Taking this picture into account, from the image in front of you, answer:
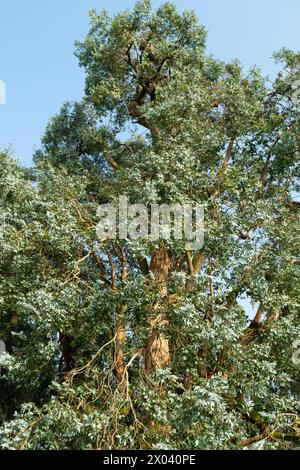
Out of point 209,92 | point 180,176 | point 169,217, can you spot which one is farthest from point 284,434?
point 209,92

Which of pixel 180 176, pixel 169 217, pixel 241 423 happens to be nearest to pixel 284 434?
pixel 241 423

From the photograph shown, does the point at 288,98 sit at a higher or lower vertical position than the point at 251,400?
higher

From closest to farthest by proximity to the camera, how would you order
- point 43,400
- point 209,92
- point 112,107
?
point 43,400 → point 209,92 → point 112,107

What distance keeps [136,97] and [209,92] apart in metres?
2.07

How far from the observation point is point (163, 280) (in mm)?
8578

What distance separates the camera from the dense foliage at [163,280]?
6758 millimetres

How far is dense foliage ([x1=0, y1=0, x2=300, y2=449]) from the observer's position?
22.2 ft

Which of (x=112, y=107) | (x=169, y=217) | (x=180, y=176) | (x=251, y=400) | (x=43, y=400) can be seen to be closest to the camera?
(x=251, y=400)

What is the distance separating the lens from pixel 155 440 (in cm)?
649

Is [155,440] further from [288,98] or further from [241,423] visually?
[288,98]

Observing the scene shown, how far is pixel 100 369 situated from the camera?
810cm

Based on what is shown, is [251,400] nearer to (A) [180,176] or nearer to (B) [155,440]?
(B) [155,440]

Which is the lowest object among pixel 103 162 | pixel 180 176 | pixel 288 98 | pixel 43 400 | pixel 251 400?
pixel 43 400

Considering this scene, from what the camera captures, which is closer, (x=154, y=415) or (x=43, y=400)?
(x=154, y=415)
